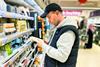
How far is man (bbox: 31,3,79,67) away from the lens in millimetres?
2141

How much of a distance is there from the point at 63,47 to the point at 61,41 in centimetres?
7

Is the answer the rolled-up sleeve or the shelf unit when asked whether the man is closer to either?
the rolled-up sleeve

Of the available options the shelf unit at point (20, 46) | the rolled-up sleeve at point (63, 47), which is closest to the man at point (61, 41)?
the rolled-up sleeve at point (63, 47)

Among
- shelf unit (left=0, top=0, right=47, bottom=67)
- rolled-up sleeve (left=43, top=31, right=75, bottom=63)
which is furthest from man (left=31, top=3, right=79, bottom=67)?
shelf unit (left=0, top=0, right=47, bottom=67)

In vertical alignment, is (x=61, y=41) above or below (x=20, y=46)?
above

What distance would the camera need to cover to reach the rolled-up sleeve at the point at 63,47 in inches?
83.7

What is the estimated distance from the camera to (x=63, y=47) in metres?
2.13

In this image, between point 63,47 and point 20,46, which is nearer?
point 63,47

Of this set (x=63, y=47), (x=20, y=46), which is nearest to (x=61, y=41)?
(x=63, y=47)

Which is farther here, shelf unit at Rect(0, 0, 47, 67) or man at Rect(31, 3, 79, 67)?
man at Rect(31, 3, 79, 67)

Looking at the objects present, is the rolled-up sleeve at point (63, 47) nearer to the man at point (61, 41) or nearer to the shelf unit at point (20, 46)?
the man at point (61, 41)

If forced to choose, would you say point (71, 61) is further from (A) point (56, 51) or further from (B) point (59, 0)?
(B) point (59, 0)

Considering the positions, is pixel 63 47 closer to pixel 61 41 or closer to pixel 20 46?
pixel 61 41

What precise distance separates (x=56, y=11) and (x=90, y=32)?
365 inches
